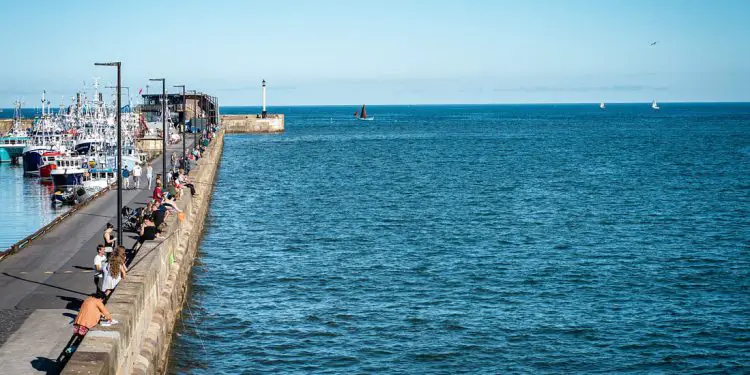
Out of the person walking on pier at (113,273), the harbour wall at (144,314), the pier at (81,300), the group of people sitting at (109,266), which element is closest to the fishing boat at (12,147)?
Answer: the group of people sitting at (109,266)

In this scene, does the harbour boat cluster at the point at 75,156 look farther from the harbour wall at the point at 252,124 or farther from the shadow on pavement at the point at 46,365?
the harbour wall at the point at 252,124

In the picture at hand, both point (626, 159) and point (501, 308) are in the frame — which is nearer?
point (501, 308)

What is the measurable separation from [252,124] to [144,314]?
138 metres

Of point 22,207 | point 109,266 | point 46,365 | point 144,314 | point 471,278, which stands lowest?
point 471,278

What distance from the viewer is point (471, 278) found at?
32.2 m

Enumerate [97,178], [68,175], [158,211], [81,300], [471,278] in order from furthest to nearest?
[68,175] → [97,178] → [471,278] → [158,211] → [81,300]

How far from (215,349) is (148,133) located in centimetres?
8624

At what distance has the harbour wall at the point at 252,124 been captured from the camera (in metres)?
154

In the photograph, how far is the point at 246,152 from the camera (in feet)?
349

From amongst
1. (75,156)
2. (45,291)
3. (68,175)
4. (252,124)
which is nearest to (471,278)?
(45,291)

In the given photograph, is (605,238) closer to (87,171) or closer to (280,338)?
(280,338)

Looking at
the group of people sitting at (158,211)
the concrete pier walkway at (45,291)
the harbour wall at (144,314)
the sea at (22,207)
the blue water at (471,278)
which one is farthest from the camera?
the sea at (22,207)

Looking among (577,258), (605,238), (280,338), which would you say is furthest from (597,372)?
(605,238)

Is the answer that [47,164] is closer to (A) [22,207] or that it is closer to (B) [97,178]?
(B) [97,178]
